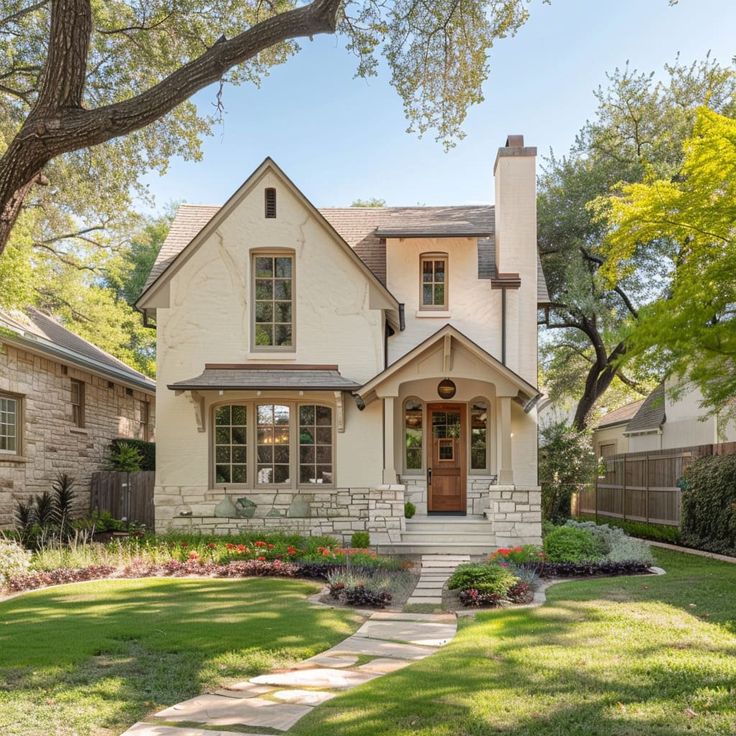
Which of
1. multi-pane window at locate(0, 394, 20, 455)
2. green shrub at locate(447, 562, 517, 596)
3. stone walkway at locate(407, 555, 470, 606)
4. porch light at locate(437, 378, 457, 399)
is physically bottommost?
stone walkway at locate(407, 555, 470, 606)

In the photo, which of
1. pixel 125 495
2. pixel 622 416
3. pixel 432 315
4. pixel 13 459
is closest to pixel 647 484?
pixel 432 315

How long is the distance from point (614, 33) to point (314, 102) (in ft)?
19.1

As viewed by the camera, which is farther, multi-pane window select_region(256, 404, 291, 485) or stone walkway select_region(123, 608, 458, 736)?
multi-pane window select_region(256, 404, 291, 485)

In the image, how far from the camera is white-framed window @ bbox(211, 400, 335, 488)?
15.0 metres

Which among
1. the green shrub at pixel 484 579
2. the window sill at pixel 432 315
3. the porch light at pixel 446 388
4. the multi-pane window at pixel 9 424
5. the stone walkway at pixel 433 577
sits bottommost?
the stone walkway at pixel 433 577

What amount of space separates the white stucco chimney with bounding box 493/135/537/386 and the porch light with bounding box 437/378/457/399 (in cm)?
146

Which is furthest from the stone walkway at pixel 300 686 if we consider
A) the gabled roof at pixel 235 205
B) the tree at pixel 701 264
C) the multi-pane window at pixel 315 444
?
the gabled roof at pixel 235 205

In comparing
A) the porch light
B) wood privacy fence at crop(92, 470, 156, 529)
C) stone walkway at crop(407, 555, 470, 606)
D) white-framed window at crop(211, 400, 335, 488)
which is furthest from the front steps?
wood privacy fence at crop(92, 470, 156, 529)

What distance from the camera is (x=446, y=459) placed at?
52.4 ft

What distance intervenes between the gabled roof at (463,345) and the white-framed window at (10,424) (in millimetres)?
7435

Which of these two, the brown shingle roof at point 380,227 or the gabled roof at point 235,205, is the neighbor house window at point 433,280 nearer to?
the brown shingle roof at point 380,227

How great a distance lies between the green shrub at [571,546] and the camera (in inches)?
→ 480

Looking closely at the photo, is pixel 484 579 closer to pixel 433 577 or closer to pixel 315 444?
pixel 433 577

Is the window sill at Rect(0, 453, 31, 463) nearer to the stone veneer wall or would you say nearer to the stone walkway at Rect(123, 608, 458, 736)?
the stone veneer wall
